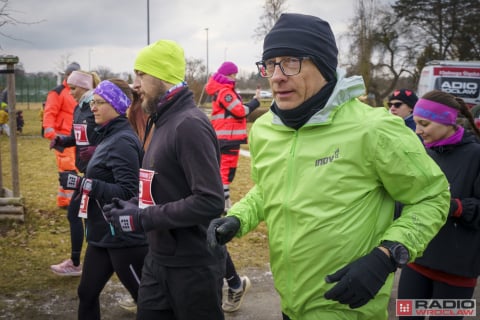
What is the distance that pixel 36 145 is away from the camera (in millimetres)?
16672

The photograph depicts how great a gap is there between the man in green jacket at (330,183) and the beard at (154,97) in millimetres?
894

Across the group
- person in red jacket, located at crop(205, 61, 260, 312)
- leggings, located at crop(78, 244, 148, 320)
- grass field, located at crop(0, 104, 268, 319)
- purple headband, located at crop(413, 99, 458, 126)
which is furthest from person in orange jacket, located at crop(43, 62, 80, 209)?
purple headband, located at crop(413, 99, 458, 126)

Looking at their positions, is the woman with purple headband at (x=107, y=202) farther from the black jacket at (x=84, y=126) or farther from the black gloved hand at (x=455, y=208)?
the black gloved hand at (x=455, y=208)

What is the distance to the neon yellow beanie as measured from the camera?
2.90 m

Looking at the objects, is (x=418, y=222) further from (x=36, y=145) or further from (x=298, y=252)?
(x=36, y=145)

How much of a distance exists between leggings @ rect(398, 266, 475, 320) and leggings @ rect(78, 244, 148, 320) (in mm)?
1885

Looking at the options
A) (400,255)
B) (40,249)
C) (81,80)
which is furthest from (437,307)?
(40,249)

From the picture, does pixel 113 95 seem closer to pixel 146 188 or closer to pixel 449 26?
pixel 146 188

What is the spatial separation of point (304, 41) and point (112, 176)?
80.4 inches

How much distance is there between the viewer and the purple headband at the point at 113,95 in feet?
12.2

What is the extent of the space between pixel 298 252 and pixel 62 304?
3.37 meters

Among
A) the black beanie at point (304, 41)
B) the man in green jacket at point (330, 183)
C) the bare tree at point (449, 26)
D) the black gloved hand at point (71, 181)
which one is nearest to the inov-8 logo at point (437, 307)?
the man in green jacket at point (330, 183)

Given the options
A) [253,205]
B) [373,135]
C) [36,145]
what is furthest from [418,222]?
[36,145]

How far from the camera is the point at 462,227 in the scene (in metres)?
3.10
